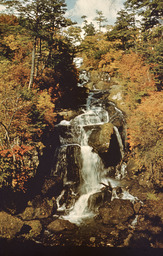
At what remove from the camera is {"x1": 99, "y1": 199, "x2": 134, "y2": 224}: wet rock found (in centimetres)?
1073

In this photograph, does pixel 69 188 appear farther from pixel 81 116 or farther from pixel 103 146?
pixel 81 116

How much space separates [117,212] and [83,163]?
4.86 metres

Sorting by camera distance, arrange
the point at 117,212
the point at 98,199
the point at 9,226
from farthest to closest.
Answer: the point at 98,199
the point at 117,212
the point at 9,226

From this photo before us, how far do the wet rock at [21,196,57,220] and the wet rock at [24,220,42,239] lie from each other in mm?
563

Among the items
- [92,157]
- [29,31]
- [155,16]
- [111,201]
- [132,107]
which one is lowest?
[111,201]

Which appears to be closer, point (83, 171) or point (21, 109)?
point (21, 109)

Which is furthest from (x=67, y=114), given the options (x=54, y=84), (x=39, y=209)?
(x=39, y=209)

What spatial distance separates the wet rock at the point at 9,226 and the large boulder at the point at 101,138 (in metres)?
8.16

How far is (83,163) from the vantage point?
14.5m

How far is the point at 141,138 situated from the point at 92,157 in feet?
15.0

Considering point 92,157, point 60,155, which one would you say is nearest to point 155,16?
point 92,157

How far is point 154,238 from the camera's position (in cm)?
932

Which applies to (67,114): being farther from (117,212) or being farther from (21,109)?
(117,212)

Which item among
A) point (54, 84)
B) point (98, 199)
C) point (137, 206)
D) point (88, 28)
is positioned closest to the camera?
point (137, 206)
